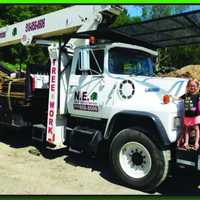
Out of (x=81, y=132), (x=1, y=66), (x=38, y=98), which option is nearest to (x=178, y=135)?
(x=81, y=132)

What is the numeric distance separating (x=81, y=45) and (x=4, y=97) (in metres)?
2.73

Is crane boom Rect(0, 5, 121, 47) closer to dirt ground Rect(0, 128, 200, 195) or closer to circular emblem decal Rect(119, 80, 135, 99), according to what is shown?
circular emblem decal Rect(119, 80, 135, 99)

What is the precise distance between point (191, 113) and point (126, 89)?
4.51 feet

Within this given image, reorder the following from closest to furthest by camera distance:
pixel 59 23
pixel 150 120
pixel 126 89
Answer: pixel 150 120 < pixel 126 89 < pixel 59 23

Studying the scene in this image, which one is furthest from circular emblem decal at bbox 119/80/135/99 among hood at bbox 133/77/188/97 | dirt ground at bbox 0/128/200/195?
dirt ground at bbox 0/128/200/195

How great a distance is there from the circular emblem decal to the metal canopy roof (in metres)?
1.05

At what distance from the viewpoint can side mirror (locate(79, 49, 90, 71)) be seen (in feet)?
24.6

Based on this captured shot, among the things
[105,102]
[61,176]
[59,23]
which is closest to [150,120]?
[105,102]

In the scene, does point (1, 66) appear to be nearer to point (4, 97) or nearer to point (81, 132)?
point (4, 97)

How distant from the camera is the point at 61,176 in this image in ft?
22.9

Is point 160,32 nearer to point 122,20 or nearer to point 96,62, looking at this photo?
point 96,62

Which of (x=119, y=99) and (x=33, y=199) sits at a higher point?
(x=119, y=99)

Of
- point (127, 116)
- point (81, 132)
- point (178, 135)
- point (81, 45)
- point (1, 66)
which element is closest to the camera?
point (178, 135)

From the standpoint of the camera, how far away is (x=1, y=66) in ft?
37.7
